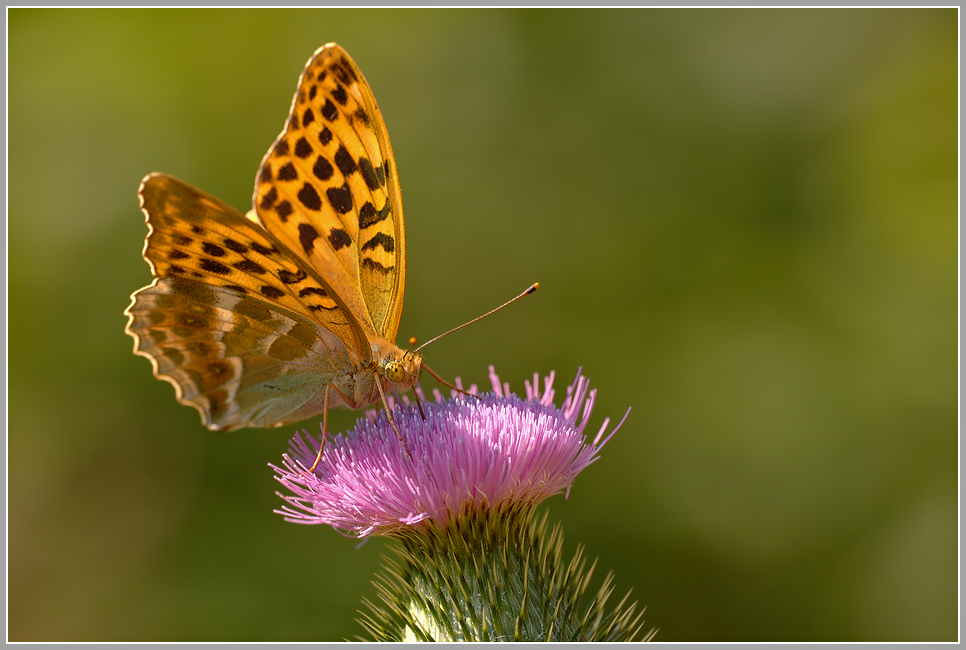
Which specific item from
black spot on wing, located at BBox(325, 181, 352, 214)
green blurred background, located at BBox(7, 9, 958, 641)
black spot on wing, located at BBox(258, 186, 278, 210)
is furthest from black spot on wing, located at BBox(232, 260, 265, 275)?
green blurred background, located at BBox(7, 9, 958, 641)

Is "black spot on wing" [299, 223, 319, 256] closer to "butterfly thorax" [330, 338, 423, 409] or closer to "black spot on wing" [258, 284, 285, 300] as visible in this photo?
"black spot on wing" [258, 284, 285, 300]

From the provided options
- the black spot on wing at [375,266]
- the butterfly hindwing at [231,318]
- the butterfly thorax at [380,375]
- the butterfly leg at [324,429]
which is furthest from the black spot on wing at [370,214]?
the butterfly leg at [324,429]

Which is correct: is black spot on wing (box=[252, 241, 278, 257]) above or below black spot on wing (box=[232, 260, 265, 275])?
above

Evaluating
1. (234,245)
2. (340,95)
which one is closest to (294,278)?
(234,245)

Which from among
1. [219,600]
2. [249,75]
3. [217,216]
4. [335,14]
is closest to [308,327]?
[217,216]

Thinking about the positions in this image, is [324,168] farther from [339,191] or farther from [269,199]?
[269,199]

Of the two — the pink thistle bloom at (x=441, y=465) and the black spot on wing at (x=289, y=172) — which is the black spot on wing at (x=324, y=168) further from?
the pink thistle bloom at (x=441, y=465)

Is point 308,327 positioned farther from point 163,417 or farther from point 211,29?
point 211,29
